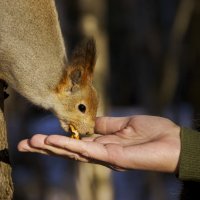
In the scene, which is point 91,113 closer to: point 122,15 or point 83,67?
point 83,67

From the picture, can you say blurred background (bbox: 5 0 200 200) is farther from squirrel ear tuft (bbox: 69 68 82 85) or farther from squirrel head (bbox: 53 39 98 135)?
squirrel ear tuft (bbox: 69 68 82 85)

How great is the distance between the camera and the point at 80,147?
299 cm

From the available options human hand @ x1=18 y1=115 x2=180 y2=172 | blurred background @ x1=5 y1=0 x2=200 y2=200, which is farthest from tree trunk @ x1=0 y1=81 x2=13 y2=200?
blurred background @ x1=5 y1=0 x2=200 y2=200

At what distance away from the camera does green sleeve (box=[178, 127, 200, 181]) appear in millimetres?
2958

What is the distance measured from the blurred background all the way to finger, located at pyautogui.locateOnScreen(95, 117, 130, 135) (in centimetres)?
301

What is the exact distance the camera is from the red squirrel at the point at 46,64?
396 cm

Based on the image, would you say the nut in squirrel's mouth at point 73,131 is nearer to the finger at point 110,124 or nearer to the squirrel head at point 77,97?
the squirrel head at point 77,97

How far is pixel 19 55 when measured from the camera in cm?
408

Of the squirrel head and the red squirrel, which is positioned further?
the squirrel head

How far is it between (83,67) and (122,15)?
22.9 ft

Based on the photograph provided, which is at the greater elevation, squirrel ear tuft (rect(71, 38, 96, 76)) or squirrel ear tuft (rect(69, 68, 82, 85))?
squirrel ear tuft (rect(71, 38, 96, 76))

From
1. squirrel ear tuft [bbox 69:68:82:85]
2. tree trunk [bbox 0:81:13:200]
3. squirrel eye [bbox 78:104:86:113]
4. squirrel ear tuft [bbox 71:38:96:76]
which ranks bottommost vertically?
tree trunk [bbox 0:81:13:200]

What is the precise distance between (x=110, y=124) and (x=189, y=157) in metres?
0.69

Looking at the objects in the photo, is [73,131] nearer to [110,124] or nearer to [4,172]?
[110,124]
